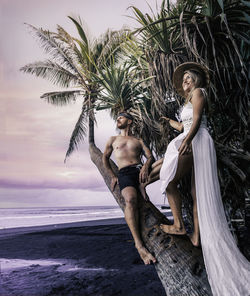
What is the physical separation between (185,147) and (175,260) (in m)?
1.05

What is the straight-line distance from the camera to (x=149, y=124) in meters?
4.73

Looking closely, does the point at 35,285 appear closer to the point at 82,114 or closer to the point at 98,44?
the point at 82,114

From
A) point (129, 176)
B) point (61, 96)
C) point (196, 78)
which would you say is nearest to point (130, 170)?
point (129, 176)

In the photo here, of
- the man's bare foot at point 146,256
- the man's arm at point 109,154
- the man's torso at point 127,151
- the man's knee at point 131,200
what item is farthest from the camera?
the man's arm at point 109,154

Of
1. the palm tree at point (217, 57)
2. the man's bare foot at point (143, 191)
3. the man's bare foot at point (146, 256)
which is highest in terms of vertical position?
the palm tree at point (217, 57)

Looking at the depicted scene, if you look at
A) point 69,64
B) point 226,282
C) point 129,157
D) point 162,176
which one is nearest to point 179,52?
point 129,157

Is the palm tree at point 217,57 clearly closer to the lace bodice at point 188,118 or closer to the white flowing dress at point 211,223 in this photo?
the lace bodice at point 188,118

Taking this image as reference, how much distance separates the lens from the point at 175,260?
2375 mm

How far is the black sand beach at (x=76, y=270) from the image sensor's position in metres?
4.21

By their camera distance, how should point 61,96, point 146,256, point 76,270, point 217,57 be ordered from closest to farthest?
point 146,256 < point 217,57 < point 76,270 < point 61,96

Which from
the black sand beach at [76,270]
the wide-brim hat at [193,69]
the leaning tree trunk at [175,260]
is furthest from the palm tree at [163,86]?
the black sand beach at [76,270]

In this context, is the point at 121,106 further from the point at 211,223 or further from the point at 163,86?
the point at 211,223

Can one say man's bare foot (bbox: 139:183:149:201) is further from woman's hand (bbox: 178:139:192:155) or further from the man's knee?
woman's hand (bbox: 178:139:192:155)

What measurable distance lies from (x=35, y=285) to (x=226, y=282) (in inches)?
146
